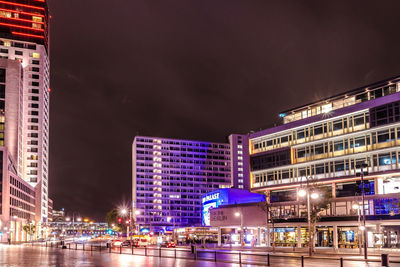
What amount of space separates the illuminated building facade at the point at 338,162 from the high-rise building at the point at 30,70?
10701cm

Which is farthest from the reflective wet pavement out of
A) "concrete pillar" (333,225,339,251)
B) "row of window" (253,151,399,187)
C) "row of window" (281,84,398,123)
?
"row of window" (281,84,398,123)

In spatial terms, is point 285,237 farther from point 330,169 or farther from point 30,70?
point 30,70

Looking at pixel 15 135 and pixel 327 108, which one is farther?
pixel 15 135

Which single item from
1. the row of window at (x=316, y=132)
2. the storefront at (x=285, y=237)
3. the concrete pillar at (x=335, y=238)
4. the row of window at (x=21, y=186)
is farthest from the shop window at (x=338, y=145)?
the row of window at (x=21, y=186)

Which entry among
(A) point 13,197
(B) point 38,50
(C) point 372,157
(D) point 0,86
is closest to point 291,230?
(C) point 372,157

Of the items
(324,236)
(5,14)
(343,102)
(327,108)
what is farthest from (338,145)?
(5,14)

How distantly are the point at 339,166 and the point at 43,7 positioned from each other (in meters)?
148

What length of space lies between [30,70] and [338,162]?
13584 centimetres

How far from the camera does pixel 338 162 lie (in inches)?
3068

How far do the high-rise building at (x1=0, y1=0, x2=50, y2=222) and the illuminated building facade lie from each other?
4213 inches

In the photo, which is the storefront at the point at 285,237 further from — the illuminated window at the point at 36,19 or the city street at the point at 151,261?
the illuminated window at the point at 36,19

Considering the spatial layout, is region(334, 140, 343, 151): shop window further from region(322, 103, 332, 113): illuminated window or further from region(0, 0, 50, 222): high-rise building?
region(0, 0, 50, 222): high-rise building

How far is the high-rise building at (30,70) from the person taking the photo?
562 feet

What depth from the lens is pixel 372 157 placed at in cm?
7250
